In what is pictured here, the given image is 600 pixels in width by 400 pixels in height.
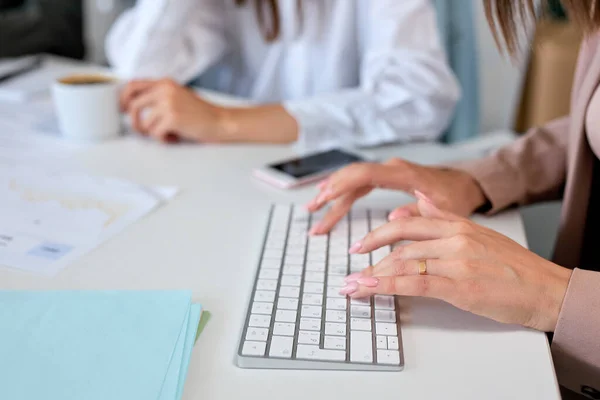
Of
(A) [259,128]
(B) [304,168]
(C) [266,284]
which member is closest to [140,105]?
(A) [259,128]

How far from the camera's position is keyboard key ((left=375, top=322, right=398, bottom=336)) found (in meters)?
0.52

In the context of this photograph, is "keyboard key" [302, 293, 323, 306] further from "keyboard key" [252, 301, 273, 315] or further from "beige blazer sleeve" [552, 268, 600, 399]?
"beige blazer sleeve" [552, 268, 600, 399]

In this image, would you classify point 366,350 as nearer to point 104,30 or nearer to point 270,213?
point 270,213

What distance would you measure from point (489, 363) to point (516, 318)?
60mm

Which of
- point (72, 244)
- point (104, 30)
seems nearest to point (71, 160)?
point (72, 244)

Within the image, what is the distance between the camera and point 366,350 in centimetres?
50

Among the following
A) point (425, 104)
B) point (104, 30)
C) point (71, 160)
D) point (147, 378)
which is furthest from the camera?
point (104, 30)

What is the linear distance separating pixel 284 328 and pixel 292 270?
10 centimetres

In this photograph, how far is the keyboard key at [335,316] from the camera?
1.77 ft

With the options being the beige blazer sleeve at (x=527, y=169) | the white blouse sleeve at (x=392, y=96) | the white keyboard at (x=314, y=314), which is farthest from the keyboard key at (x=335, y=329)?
the white blouse sleeve at (x=392, y=96)

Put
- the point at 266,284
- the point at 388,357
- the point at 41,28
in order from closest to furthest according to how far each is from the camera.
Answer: the point at 388,357 < the point at 266,284 < the point at 41,28

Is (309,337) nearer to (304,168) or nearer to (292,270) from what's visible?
(292,270)

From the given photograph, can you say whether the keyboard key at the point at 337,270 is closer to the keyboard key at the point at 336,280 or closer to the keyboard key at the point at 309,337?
the keyboard key at the point at 336,280

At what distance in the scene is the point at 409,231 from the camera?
0.61 metres
